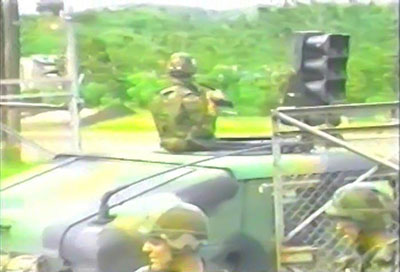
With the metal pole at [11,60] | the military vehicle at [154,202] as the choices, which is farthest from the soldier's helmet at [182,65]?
the metal pole at [11,60]

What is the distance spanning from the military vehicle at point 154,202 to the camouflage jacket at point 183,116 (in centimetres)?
3

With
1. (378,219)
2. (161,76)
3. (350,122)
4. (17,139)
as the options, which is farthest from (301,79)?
(17,139)

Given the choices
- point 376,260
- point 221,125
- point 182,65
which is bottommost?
point 376,260

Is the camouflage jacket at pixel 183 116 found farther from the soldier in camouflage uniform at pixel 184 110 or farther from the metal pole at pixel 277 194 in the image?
the metal pole at pixel 277 194

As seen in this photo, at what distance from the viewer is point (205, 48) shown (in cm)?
170

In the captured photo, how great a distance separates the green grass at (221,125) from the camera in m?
1.67

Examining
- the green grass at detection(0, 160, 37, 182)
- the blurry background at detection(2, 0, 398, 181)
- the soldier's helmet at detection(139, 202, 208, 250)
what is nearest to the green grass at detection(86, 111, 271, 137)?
the blurry background at detection(2, 0, 398, 181)

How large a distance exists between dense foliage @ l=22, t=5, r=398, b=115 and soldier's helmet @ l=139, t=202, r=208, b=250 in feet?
0.94

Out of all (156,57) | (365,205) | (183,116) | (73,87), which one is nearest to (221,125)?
(183,116)

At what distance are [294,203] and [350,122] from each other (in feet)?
0.59

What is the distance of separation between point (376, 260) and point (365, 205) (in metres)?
0.09

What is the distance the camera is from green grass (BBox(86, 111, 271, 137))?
1671 mm

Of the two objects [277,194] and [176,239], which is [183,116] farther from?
[176,239]

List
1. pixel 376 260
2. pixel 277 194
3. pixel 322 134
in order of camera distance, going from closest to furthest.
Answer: pixel 376 260 < pixel 322 134 < pixel 277 194
